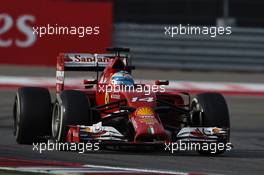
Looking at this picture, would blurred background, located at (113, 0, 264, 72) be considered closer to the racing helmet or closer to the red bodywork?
the red bodywork

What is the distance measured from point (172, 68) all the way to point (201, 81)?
71.7 inches

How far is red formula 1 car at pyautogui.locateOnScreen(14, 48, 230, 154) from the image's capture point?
1105 cm

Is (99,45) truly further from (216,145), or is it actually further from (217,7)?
(216,145)

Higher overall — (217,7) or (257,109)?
(217,7)

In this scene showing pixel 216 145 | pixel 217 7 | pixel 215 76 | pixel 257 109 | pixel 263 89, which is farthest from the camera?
pixel 217 7

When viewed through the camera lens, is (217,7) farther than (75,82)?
Yes

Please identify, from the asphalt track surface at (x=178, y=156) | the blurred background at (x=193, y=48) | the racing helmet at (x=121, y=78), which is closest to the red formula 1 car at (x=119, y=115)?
the racing helmet at (x=121, y=78)

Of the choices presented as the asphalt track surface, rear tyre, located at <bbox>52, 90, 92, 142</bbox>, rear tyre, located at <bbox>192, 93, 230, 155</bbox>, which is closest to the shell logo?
the asphalt track surface

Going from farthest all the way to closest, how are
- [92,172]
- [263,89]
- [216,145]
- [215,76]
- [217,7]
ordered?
[217,7] < [215,76] < [263,89] < [216,145] < [92,172]

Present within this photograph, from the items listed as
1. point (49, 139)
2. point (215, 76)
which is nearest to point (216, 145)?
point (49, 139)

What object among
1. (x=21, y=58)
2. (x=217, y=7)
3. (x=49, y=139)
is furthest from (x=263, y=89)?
(x=49, y=139)

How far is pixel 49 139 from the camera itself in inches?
475

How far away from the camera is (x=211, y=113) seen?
11594 mm

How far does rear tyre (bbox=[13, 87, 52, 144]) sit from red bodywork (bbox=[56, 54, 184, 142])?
55cm
